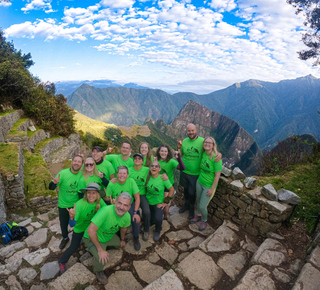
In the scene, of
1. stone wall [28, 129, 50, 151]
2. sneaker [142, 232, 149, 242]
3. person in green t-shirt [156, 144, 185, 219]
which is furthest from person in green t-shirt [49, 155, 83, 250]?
stone wall [28, 129, 50, 151]

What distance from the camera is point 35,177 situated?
8.99m

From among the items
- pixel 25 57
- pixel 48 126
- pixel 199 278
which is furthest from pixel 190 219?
pixel 25 57

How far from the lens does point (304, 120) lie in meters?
183

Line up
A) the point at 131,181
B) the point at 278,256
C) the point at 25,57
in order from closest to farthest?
the point at 278,256
the point at 131,181
the point at 25,57

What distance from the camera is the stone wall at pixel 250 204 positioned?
13.2 feet

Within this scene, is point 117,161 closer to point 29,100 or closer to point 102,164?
point 102,164

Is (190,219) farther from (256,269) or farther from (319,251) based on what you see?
(319,251)

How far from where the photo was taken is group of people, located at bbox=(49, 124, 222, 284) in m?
3.32

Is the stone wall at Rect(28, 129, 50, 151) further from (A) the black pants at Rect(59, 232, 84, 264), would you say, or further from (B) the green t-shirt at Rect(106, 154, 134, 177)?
(A) the black pants at Rect(59, 232, 84, 264)

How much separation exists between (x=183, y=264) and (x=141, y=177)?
1.86 metres

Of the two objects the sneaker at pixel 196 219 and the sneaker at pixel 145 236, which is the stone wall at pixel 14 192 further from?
the sneaker at pixel 196 219

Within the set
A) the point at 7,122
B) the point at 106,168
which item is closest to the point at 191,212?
the point at 106,168

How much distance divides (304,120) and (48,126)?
225 m

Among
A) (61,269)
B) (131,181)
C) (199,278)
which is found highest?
(131,181)
